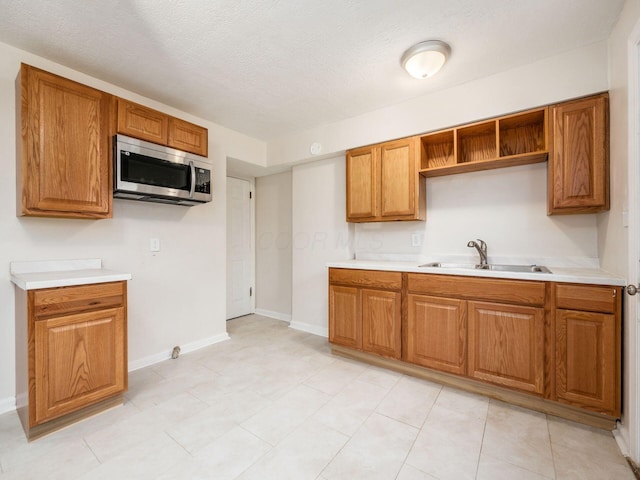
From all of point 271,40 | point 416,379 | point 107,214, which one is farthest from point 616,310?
point 107,214

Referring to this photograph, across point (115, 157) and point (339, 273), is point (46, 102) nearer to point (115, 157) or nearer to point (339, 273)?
point (115, 157)

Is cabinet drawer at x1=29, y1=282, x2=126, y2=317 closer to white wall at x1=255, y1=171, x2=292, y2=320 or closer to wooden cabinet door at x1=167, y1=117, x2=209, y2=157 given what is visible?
wooden cabinet door at x1=167, y1=117, x2=209, y2=157

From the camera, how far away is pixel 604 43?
6.40ft

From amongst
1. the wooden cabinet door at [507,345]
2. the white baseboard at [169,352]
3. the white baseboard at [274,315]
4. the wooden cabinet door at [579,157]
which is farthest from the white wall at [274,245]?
the wooden cabinet door at [579,157]

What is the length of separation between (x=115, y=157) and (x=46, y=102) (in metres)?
0.47

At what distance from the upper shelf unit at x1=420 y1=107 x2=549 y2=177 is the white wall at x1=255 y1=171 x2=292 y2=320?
2.12m

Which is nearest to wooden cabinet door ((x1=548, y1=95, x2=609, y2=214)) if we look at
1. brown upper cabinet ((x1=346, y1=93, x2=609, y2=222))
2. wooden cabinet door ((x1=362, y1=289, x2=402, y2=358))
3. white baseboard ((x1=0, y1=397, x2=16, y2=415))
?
brown upper cabinet ((x1=346, y1=93, x2=609, y2=222))

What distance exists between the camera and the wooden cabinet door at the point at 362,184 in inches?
115

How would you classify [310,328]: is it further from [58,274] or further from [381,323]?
[58,274]

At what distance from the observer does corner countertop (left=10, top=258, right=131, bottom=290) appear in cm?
166

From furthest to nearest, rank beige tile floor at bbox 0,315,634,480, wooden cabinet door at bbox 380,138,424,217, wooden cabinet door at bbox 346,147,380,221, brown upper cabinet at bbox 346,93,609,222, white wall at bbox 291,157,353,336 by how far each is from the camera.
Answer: white wall at bbox 291,157,353,336 < wooden cabinet door at bbox 346,147,380,221 < wooden cabinet door at bbox 380,138,424,217 < brown upper cabinet at bbox 346,93,609,222 < beige tile floor at bbox 0,315,634,480

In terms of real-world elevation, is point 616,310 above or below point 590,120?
below

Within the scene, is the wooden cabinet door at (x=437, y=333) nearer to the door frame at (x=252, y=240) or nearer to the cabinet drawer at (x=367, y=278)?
the cabinet drawer at (x=367, y=278)

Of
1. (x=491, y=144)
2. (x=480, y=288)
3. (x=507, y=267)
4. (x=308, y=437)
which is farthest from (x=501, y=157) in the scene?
(x=308, y=437)
